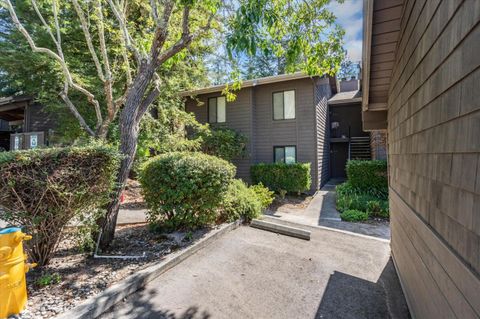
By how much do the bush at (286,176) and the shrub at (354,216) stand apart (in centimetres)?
277

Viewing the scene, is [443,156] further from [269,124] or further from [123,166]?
[269,124]

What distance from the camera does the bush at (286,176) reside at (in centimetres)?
1029

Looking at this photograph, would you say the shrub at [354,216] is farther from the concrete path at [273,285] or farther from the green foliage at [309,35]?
the green foliage at [309,35]

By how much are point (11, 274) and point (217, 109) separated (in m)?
11.5

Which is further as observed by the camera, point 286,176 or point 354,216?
point 286,176

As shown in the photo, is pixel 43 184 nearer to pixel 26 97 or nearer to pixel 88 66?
pixel 88 66

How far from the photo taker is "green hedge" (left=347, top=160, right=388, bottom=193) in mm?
9766

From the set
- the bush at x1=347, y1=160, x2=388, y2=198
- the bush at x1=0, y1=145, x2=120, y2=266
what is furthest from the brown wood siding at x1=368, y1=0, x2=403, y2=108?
the bush at x1=347, y1=160, x2=388, y2=198

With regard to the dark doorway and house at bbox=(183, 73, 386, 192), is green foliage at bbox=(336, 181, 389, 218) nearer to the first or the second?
house at bbox=(183, 73, 386, 192)

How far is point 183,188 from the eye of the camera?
458cm

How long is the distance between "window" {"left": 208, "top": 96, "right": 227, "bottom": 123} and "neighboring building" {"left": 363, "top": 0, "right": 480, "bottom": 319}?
393 inches

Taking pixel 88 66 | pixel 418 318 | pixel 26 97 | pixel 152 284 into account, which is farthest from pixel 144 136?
pixel 418 318

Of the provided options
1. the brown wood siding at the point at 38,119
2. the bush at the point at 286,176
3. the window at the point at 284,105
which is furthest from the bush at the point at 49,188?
the brown wood siding at the point at 38,119

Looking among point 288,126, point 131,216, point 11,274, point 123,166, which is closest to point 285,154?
point 288,126
